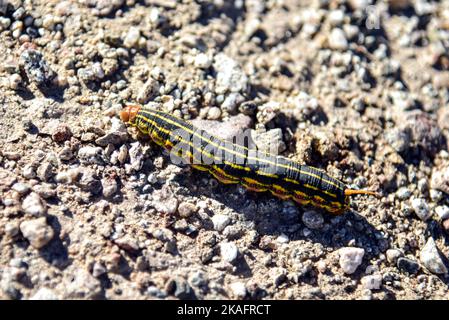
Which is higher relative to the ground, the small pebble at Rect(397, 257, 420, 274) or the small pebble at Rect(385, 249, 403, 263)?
the small pebble at Rect(385, 249, 403, 263)

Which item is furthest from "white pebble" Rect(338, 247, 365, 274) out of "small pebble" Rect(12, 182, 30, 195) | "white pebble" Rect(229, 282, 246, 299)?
"small pebble" Rect(12, 182, 30, 195)

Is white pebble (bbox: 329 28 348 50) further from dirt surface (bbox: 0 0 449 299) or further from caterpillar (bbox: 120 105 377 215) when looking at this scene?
caterpillar (bbox: 120 105 377 215)

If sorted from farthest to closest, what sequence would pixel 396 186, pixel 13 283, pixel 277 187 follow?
pixel 396 186 < pixel 277 187 < pixel 13 283

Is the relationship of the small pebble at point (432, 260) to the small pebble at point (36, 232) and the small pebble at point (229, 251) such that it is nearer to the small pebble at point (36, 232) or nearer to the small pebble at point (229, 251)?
the small pebble at point (229, 251)

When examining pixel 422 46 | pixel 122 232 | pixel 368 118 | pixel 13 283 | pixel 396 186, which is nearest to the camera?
pixel 13 283

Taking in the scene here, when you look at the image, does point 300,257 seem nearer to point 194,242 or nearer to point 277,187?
point 277,187
